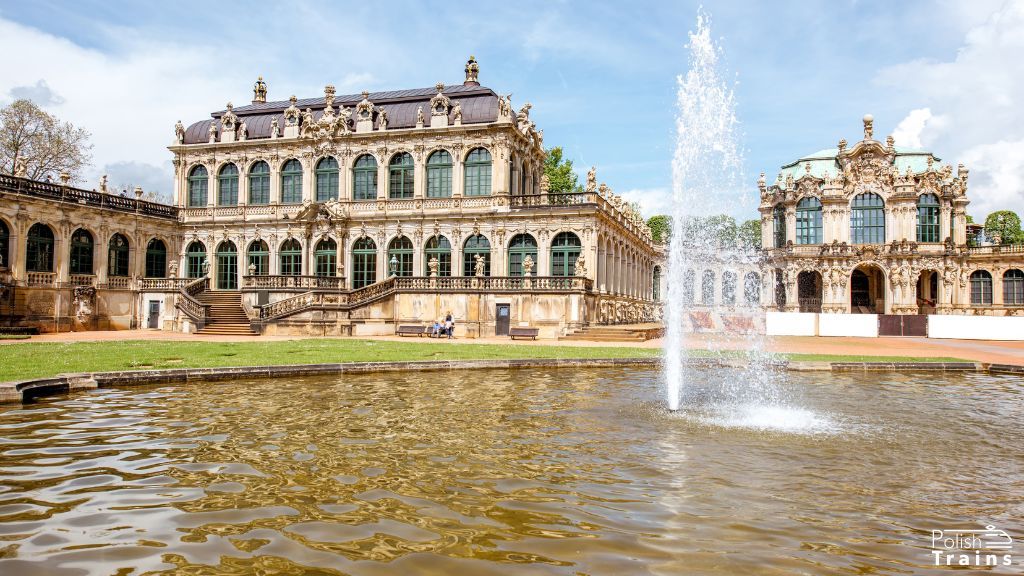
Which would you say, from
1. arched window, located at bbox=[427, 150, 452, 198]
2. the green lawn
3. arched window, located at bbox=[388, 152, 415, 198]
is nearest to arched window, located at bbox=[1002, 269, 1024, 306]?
the green lawn

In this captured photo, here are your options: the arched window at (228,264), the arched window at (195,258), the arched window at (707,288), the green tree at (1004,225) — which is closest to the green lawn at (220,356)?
the arched window at (228,264)

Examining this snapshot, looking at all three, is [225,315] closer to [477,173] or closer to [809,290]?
[477,173]

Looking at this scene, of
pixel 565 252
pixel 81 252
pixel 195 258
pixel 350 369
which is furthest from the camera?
pixel 195 258

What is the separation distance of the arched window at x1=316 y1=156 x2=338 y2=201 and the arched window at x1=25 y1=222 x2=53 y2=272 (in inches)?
611

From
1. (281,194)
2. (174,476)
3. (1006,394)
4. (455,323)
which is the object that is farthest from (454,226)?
(174,476)

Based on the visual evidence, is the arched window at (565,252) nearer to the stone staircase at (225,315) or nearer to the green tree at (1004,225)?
the stone staircase at (225,315)

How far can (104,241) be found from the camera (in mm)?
39812

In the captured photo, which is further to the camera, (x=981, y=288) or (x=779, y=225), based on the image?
(x=779, y=225)

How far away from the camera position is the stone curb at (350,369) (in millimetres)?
11555

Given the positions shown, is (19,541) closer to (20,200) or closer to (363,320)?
(363,320)

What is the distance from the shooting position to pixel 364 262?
42594 mm

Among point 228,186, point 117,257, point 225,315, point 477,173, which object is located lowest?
point 225,315

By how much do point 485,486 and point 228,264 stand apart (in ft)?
142

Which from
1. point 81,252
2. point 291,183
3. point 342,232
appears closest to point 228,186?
point 291,183
